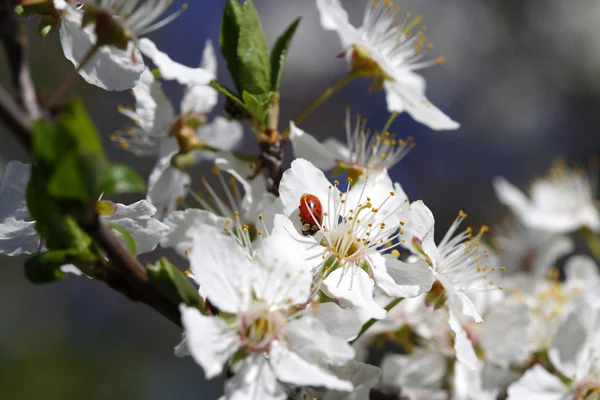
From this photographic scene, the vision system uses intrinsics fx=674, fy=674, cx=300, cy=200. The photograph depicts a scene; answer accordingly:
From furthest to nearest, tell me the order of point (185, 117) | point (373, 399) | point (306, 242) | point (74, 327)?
1. point (74, 327)
2. point (185, 117)
3. point (373, 399)
4. point (306, 242)

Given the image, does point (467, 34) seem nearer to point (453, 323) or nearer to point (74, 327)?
point (74, 327)

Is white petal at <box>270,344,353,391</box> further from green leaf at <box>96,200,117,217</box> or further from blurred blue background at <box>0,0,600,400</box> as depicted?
blurred blue background at <box>0,0,600,400</box>

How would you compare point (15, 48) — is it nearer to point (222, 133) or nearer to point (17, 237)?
point (17, 237)

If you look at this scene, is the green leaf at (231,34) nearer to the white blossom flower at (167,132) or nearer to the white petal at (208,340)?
the white blossom flower at (167,132)

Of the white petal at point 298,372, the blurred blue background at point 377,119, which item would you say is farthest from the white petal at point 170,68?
the blurred blue background at point 377,119

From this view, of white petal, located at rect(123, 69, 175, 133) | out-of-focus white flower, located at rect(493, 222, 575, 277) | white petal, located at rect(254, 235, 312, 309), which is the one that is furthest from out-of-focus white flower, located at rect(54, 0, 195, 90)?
out-of-focus white flower, located at rect(493, 222, 575, 277)

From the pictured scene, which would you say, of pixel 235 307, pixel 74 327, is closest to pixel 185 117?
pixel 235 307
